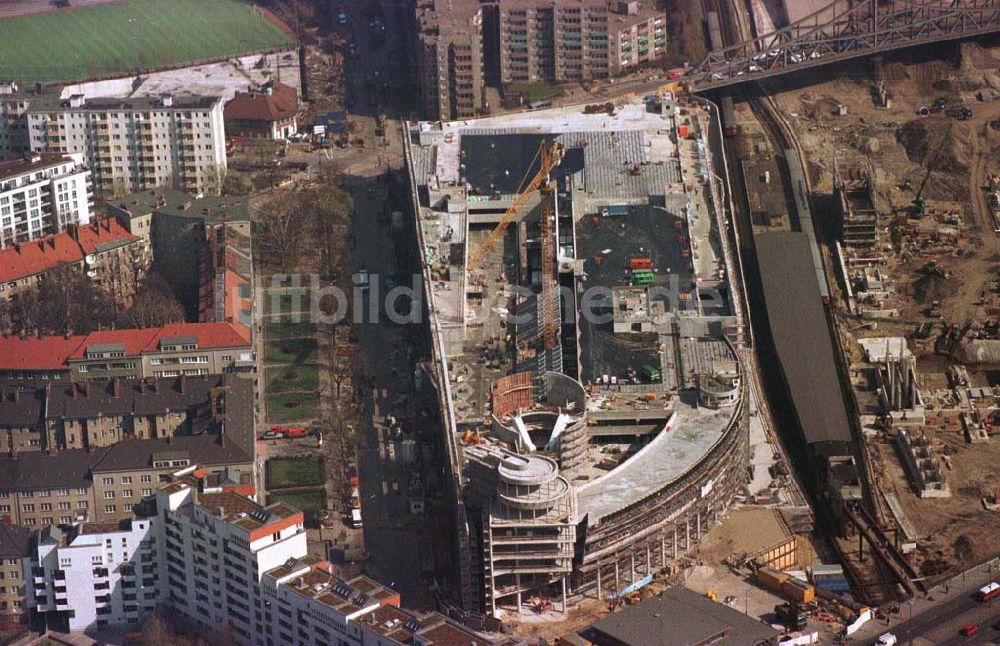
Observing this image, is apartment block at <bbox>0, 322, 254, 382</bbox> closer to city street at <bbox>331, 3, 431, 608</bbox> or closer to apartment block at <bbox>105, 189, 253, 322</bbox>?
apartment block at <bbox>105, 189, 253, 322</bbox>

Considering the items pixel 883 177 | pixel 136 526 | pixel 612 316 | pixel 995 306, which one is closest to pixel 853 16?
pixel 883 177

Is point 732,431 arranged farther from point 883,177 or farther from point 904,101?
point 904,101

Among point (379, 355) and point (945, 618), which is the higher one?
A: point (379, 355)

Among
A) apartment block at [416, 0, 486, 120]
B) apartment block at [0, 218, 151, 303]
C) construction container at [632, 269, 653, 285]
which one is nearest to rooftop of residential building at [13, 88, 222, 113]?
apartment block at [0, 218, 151, 303]

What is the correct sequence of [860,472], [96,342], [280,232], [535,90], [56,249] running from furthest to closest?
[535,90] < [280,232] < [56,249] < [96,342] < [860,472]

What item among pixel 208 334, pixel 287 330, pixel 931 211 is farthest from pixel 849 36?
pixel 208 334

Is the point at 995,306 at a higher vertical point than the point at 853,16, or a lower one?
lower

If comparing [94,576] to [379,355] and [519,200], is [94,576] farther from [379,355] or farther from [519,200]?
[519,200]
